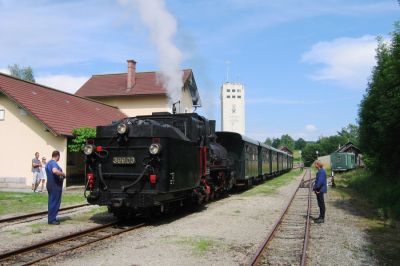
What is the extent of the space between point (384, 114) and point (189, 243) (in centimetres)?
1151

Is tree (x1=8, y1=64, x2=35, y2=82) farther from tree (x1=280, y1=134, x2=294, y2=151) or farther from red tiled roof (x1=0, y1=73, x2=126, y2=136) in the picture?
tree (x1=280, y1=134, x2=294, y2=151)

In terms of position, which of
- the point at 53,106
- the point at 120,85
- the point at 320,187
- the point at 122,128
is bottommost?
the point at 320,187

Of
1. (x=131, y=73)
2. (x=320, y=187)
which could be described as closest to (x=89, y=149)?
(x=320, y=187)

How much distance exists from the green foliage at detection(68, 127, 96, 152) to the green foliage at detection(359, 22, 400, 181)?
1285cm

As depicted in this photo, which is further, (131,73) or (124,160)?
(131,73)

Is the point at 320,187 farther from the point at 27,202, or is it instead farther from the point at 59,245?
the point at 27,202

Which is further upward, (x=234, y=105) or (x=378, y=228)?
(x=234, y=105)

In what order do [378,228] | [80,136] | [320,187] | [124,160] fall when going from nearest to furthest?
[124,160] < [378,228] < [320,187] < [80,136]

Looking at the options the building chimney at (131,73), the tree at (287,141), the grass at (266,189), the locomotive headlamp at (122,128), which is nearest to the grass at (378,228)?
the grass at (266,189)

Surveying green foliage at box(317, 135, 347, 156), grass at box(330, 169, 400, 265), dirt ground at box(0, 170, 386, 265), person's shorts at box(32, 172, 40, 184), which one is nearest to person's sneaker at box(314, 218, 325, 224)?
dirt ground at box(0, 170, 386, 265)

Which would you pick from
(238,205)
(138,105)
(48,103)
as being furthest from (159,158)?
(138,105)

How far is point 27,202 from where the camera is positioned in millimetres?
14867

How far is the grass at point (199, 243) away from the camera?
→ 25.6 ft

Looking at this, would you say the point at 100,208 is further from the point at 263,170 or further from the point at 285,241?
the point at 263,170
